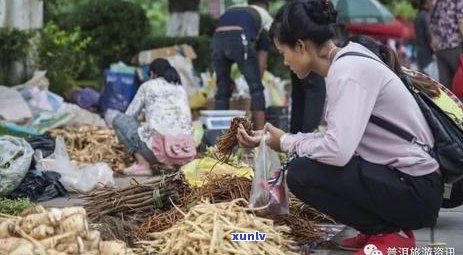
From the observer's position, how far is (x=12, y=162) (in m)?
6.91

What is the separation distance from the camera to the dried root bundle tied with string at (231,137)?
553cm

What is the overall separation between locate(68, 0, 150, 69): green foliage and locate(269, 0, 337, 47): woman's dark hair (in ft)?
30.6

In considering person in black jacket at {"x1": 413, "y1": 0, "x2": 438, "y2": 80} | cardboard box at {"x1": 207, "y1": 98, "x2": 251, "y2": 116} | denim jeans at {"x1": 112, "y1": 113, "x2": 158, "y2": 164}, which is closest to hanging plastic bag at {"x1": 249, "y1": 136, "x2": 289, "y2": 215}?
denim jeans at {"x1": 112, "y1": 113, "x2": 158, "y2": 164}

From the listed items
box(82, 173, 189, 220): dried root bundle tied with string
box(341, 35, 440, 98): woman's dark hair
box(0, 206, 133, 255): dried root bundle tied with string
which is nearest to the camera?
box(0, 206, 133, 255): dried root bundle tied with string

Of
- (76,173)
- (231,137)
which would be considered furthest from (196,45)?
(231,137)

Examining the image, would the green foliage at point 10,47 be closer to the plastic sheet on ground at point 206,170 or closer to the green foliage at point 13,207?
the plastic sheet on ground at point 206,170

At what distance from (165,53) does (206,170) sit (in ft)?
20.6

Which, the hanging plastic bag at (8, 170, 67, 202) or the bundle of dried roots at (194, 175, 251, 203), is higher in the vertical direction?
the bundle of dried roots at (194, 175, 251, 203)

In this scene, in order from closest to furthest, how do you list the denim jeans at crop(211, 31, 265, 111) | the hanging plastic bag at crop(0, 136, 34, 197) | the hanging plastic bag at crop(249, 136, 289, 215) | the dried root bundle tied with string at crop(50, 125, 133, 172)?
the hanging plastic bag at crop(249, 136, 289, 215), the hanging plastic bag at crop(0, 136, 34, 197), the dried root bundle tied with string at crop(50, 125, 133, 172), the denim jeans at crop(211, 31, 265, 111)

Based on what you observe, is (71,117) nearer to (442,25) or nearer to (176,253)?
(442,25)

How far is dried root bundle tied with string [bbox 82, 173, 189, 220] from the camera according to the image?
582 centimetres

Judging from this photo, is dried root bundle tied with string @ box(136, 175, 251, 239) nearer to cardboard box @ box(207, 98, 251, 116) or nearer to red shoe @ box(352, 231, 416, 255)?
red shoe @ box(352, 231, 416, 255)

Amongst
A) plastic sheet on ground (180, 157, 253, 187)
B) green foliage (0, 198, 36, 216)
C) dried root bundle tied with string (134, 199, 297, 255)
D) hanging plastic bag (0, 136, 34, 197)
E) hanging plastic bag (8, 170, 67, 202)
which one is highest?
dried root bundle tied with string (134, 199, 297, 255)

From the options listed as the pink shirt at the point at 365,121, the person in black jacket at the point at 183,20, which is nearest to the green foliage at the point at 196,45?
the person in black jacket at the point at 183,20
